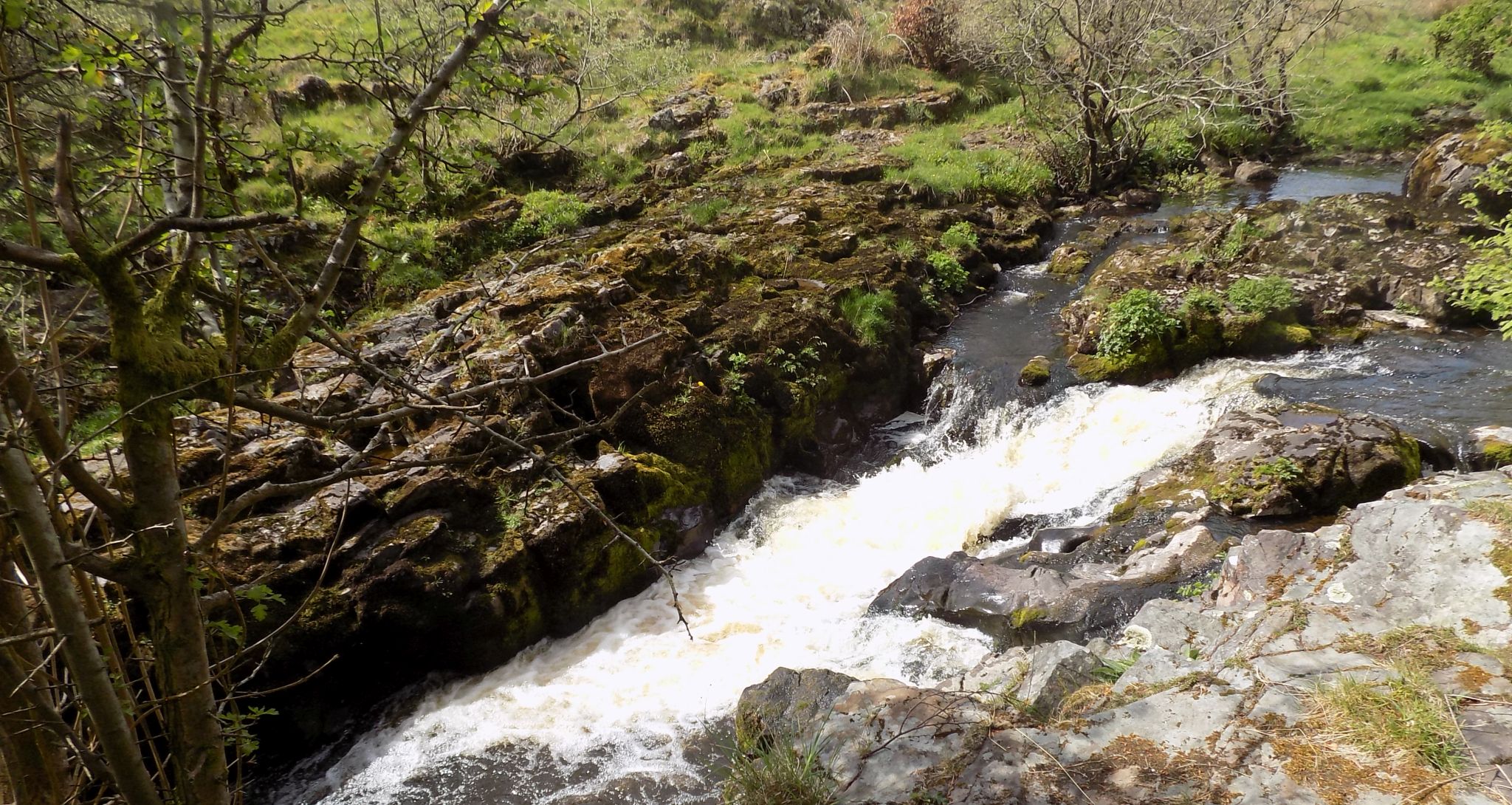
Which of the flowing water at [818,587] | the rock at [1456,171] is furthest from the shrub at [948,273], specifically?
the rock at [1456,171]

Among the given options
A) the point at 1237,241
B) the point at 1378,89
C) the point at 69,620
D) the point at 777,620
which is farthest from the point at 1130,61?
the point at 69,620

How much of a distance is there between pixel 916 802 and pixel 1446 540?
3.60 m

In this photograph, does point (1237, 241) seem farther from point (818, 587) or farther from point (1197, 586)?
point (818, 587)

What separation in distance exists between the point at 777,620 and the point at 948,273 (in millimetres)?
7445

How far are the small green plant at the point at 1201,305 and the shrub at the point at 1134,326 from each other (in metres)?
0.27

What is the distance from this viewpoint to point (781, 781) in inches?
131

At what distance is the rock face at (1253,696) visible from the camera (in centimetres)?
296

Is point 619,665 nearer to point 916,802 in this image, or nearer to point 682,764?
point 682,764

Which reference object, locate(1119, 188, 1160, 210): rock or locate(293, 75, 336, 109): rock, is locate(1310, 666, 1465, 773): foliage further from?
locate(293, 75, 336, 109): rock

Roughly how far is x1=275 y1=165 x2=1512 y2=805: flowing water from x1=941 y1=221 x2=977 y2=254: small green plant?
2625 millimetres

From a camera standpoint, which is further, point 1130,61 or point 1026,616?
point 1130,61

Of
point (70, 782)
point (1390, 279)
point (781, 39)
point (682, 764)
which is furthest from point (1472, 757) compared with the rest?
point (781, 39)

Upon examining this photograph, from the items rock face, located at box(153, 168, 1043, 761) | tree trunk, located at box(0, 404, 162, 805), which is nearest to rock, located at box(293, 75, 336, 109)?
rock face, located at box(153, 168, 1043, 761)

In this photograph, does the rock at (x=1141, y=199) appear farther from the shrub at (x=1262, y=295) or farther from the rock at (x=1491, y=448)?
the rock at (x=1491, y=448)
